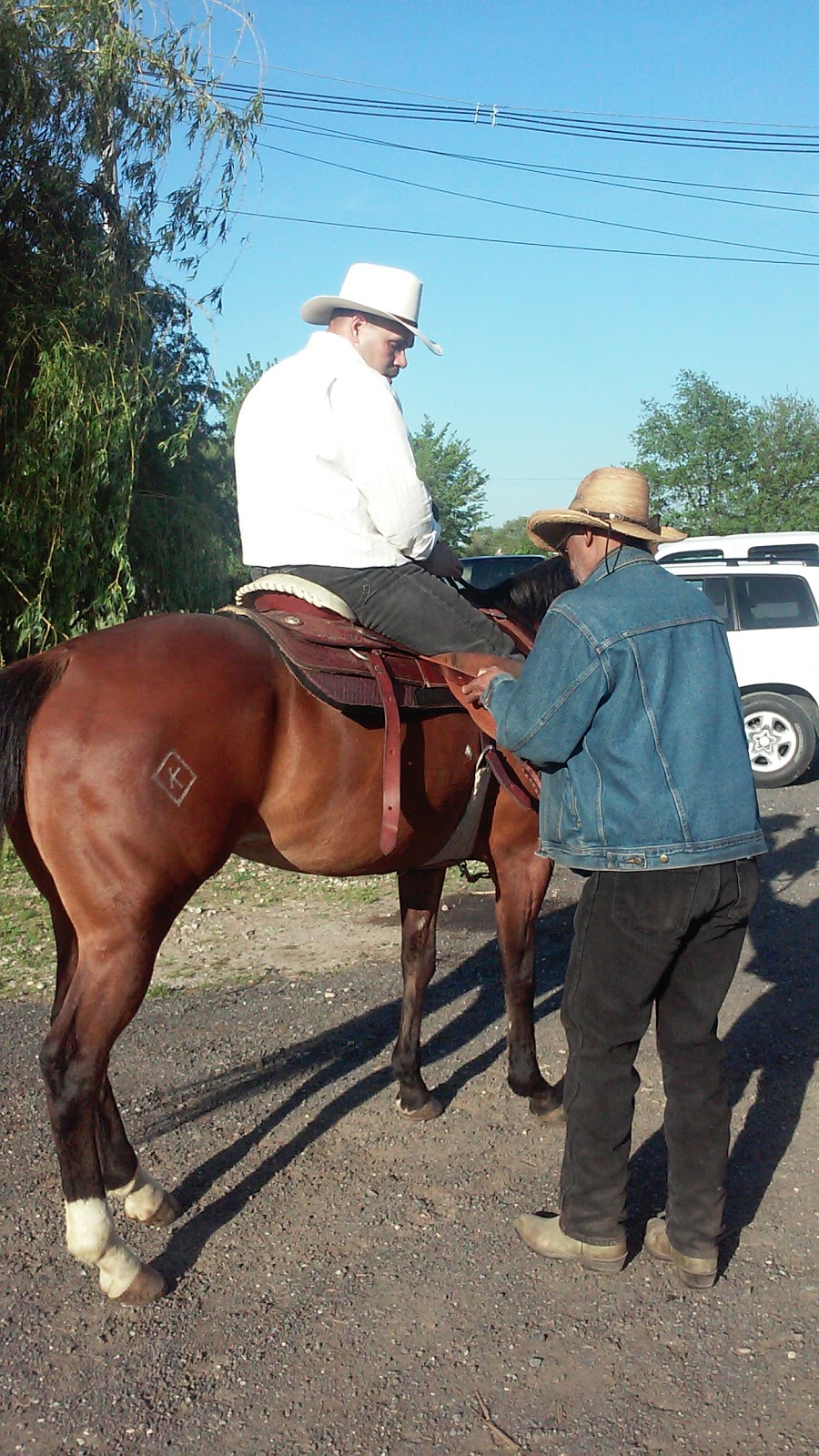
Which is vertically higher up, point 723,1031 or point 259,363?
point 259,363

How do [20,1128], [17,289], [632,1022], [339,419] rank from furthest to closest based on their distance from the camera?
[17,289] → [20,1128] → [339,419] → [632,1022]

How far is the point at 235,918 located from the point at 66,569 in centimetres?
359

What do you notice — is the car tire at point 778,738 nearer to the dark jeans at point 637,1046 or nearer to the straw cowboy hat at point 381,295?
the straw cowboy hat at point 381,295

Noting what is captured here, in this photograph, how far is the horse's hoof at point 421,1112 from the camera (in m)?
4.11

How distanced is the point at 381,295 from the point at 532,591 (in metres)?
1.34

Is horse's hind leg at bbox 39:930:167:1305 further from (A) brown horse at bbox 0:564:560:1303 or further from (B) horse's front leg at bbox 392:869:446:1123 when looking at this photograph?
(B) horse's front leg at bbox 392:869:446:1123

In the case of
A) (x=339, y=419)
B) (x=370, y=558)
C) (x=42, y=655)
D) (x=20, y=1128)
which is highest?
(x=339, y=419)

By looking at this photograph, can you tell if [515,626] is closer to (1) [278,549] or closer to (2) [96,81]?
(1) [278,549]

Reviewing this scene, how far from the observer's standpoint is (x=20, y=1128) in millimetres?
3986

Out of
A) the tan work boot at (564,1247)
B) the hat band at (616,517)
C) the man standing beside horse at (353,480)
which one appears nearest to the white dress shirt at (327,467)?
the man standing beside horse at (353,480)

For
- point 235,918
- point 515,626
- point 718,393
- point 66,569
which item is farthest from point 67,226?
point 718,393

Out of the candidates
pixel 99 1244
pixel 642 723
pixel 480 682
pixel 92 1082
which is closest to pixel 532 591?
pixel 480 682

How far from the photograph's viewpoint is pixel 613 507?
3027mm

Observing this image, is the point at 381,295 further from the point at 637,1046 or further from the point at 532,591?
the point at 637,1046
